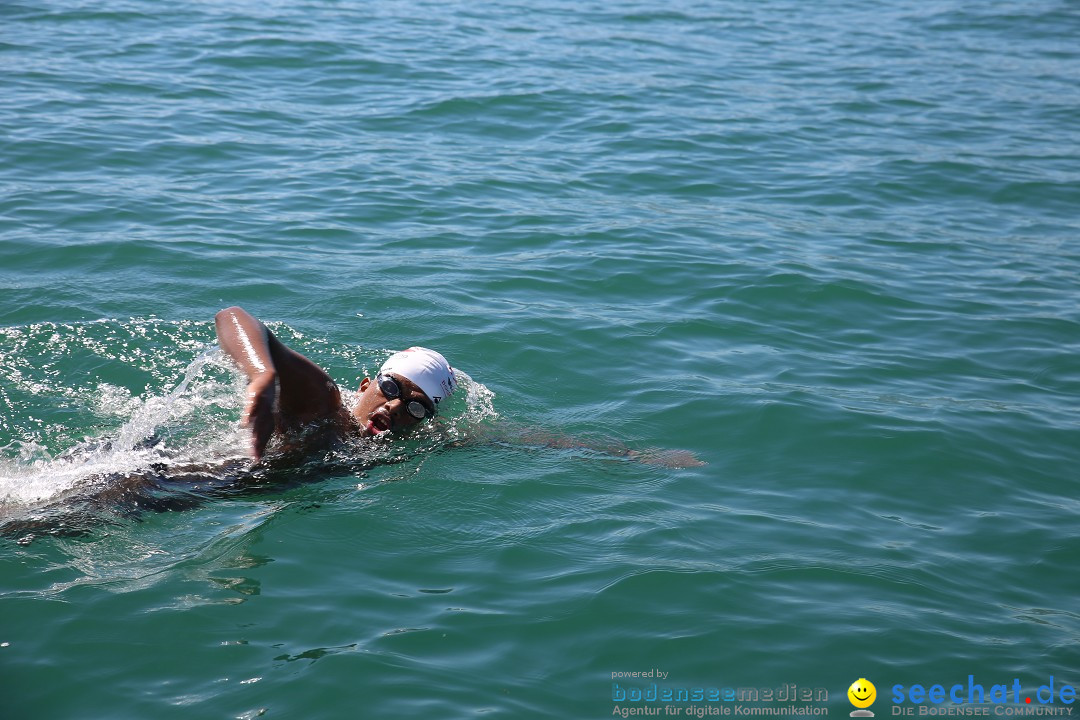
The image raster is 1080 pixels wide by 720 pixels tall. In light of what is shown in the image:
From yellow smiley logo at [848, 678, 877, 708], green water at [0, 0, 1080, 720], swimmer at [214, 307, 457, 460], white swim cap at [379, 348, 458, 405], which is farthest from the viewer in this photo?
white swim cap at [379, 348, 458, 405]

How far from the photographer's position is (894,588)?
598 cm

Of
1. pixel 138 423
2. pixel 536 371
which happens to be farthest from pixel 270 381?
pixel 536 371

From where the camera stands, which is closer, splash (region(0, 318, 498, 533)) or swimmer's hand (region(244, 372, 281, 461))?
swimmer's hand (region(244, 372, 281, 461))

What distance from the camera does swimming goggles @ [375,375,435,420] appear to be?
6938 mm

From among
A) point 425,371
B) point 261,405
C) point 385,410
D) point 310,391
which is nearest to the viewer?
point 261,405

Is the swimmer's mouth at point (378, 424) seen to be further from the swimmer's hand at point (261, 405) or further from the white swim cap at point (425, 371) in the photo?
the swimmer's hand at point (261, 405)

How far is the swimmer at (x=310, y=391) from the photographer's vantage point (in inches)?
218

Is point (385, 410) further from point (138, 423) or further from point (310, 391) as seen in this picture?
point (138, 423)

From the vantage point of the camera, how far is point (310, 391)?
6332mm

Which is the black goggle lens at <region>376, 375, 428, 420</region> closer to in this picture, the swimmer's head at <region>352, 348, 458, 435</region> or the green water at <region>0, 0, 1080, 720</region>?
the swimmer's head at <region>352, 348, 458, 435</region>

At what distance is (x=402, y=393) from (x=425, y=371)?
23cm

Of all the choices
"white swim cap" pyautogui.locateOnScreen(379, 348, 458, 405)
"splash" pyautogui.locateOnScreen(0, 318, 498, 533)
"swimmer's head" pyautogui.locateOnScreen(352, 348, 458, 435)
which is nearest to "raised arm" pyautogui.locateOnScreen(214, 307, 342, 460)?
"splash" pyautogui.locateOnScreen(0, 318, 498, 533)

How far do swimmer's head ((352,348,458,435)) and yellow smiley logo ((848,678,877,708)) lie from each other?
329cm

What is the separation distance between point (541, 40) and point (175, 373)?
45.3 ft
